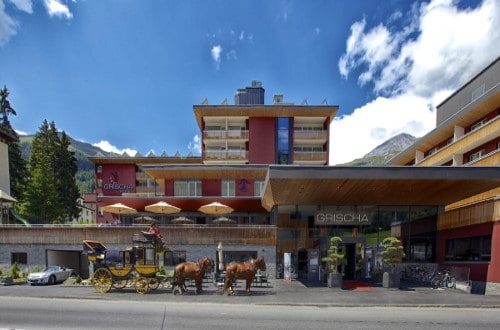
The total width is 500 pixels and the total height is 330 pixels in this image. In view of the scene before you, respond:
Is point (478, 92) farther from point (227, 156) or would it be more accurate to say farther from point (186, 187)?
point (186, 187)

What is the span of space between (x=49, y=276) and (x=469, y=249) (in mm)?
32427

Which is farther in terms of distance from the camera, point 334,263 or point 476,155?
point 476,155

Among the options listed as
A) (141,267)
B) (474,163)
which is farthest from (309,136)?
(141,267)

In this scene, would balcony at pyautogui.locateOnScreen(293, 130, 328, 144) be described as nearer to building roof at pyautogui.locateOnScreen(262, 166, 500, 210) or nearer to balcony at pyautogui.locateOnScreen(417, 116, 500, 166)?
balcony at pyautogui.locateOnScreen(417, 116, 500, 166)

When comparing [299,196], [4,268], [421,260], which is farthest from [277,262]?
[4,268]

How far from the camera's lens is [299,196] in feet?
77.5

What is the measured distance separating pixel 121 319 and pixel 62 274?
1569cm

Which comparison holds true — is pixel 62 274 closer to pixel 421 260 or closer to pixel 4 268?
pixel 4 268

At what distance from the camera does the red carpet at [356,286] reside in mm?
19672

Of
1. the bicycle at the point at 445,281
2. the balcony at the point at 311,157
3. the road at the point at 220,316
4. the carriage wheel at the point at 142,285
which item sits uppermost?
the balcony at the point at 311,157

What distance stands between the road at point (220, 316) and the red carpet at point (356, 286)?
509 cm

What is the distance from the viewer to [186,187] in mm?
35938

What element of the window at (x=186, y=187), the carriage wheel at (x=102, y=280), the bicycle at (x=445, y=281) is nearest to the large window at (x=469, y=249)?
the bicycle at (x=445, y=281)

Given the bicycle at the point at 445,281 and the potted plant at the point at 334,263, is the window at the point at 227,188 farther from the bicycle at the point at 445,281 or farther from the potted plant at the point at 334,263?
the bicycle at the point at 445,281
